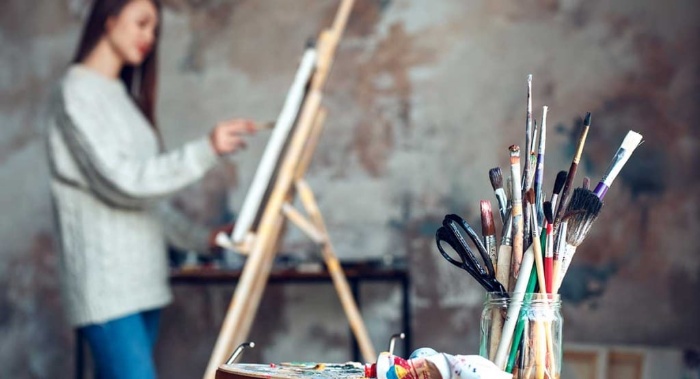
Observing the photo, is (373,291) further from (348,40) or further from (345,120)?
(348,40)

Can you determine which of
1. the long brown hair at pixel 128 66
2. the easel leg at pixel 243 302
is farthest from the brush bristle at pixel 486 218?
the long brown hair at pixel 128 66

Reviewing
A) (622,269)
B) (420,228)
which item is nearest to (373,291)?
(420,228)

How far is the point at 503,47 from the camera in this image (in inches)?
136

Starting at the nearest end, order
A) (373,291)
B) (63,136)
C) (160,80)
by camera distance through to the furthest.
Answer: (63,136)
(373,291)
(160,80)

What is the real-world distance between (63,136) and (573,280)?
77.8 inches

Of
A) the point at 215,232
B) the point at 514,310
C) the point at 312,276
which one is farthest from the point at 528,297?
the point at 312,276

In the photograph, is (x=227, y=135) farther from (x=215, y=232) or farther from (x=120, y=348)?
(x=120, y=348)

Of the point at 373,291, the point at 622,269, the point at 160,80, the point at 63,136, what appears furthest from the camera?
the point at 160,80

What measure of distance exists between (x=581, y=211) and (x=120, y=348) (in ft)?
5.47

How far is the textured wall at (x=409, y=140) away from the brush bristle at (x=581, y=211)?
2.40 m

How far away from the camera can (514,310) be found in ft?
3.10

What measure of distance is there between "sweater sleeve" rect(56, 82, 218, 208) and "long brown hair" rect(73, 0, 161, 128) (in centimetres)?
26

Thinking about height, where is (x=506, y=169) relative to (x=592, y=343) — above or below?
above

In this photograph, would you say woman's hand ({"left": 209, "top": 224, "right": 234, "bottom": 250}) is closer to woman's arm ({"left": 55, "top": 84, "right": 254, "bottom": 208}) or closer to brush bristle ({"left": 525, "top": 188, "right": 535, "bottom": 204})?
woman's arm ({"left": 55, "top": 84, "right": 254, "bottom": 208})
